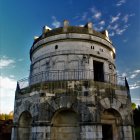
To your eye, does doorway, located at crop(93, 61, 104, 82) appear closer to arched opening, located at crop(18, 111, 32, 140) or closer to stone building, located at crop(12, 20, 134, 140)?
stone building, located at crop(12, 20, 134, 140)

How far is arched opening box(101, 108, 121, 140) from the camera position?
13.0 metres

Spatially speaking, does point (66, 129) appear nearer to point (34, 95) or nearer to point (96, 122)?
point (96, 122)

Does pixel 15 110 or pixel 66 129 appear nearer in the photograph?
pixel 66 129

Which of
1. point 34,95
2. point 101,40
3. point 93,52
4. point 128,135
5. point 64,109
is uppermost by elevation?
point 101,40

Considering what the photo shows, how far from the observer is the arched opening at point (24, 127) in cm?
1395

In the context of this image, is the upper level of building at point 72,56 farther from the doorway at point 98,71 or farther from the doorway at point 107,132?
the doorway at point 107,132

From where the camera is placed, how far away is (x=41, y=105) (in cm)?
1234

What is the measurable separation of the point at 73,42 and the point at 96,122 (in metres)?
7.90

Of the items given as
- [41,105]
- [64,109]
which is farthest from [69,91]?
[41,105]

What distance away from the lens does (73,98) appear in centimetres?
1213

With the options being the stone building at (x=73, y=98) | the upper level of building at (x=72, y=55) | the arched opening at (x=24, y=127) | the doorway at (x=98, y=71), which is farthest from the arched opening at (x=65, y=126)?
the doorway at (x=98, y=71)

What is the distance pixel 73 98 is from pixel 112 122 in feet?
12.2

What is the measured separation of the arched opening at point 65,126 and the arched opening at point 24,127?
2.84 metres

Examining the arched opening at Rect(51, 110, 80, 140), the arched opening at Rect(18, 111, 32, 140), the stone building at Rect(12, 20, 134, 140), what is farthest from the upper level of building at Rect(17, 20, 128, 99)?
the arched opening at Rect(51, 110, 80, 140)
